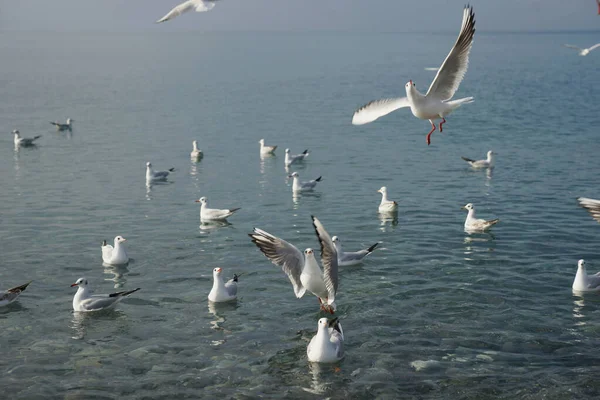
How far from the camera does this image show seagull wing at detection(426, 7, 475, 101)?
12.1 metres

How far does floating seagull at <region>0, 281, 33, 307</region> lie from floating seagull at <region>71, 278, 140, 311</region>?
4.60ft

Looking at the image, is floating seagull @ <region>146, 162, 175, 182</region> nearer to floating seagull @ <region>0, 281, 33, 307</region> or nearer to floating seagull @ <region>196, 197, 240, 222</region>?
floating seagull @ <region>196, 197, 240, 222</region>

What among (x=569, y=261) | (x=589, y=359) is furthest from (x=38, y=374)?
(x=569, y=261)

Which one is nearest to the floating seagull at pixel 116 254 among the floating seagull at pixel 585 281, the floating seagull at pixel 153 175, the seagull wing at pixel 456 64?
the seagull wing at pixel 456 64

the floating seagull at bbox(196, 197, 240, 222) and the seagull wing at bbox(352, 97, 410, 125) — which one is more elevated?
the seagull wing at bbox(352, 97, 410, 125)

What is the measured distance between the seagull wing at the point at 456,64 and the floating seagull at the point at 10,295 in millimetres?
10018

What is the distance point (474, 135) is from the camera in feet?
146

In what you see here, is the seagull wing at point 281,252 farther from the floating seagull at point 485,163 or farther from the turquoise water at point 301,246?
the floating seagull at point 485,163

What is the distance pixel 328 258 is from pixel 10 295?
7.73 meters

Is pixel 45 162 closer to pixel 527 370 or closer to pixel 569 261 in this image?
pixel 569 261

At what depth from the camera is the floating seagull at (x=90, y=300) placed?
1689cm

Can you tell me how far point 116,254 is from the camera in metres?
20.0

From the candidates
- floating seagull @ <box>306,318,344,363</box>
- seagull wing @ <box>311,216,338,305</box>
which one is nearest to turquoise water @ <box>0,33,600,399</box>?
floating seagull @ <box>306,318,344,363</box>

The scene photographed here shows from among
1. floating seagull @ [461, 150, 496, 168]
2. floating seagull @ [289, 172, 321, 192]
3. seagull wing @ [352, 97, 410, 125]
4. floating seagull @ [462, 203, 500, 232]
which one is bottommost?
floating seagull @ [462, 203, 500, 232]
